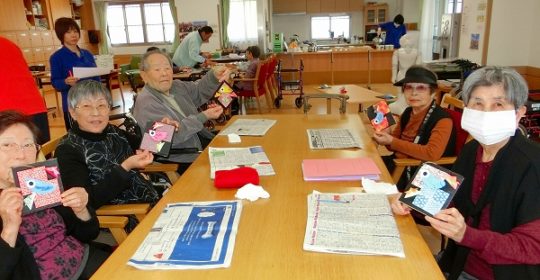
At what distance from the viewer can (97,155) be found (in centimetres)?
182

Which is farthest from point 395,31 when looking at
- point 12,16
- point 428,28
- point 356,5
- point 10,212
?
point 10,212

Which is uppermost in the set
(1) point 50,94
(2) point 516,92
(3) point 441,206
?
(2) point 516,92

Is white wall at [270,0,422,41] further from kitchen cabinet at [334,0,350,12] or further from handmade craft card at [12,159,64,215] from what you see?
handmade craft card at [12,159,64,215]

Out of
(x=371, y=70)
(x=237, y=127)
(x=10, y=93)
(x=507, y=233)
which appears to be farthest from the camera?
(x=371, y=70)

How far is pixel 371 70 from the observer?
30.0ft

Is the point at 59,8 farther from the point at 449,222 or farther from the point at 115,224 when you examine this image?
the point at 449,222

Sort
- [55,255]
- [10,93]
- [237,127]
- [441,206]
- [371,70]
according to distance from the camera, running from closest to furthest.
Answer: [441,206] < [55,255] < [237,127] < [10,93] < [371,70]

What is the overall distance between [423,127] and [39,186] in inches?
71.3

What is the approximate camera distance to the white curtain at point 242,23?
10484 millimetres

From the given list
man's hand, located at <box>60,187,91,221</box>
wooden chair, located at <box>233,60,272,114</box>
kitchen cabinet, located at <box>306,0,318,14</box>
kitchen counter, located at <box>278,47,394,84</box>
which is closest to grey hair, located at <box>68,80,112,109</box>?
man's hand, located at <box>60,187,91,221</box>

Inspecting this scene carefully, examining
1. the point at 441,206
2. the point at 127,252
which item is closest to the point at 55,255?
the point at 127,252

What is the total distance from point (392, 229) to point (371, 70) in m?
8.40

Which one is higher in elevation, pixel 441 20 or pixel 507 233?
pixel 441 20

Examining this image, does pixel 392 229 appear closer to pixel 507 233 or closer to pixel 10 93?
pixel 507 233
